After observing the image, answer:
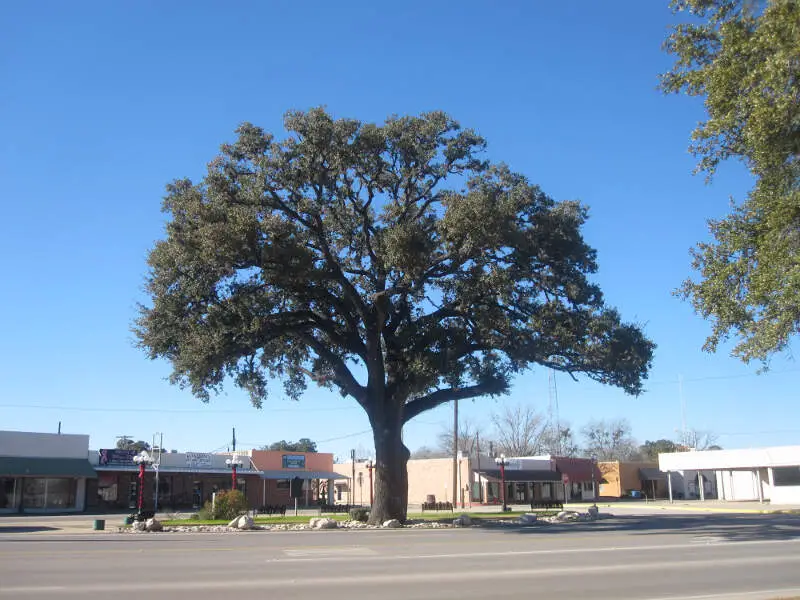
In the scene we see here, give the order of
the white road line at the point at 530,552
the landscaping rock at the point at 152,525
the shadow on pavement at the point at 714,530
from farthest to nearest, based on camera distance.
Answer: the landscaping rock at the point at 152,525, the shadow on pavement at the point at 714,530, the white road line at the point at 530,552

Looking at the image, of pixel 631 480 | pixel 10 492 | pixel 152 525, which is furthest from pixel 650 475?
pixel 152 525

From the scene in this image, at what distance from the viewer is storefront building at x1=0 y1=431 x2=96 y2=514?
164ft

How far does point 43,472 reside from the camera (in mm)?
50469

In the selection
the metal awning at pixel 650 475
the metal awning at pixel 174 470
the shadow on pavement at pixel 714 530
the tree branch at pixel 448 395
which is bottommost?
the shadow on pavement at pixel 714 530

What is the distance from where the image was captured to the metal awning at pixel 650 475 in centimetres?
8500

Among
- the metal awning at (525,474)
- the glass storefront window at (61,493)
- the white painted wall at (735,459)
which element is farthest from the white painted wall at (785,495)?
the glass storefront window at (61,493)

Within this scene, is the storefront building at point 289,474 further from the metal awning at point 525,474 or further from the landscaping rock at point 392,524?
the landscaping rock at point 392,524

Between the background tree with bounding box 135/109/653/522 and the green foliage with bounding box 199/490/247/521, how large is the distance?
6401 millimetres

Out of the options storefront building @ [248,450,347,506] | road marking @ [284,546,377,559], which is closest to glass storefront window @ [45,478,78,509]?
storefront building @ [248,450,347,506]

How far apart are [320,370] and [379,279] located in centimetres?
676

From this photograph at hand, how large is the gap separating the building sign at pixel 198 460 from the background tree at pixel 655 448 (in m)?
77.2

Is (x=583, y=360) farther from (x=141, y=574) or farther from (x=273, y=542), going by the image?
(x=141, y=574)

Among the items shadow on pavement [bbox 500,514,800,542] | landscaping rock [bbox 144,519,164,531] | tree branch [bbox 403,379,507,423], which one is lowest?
shadow on pavement [bbox 500,514,800,542]

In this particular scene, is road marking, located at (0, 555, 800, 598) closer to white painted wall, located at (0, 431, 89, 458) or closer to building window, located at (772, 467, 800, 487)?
white painted wall, located at (0, 431, 89, 458)
